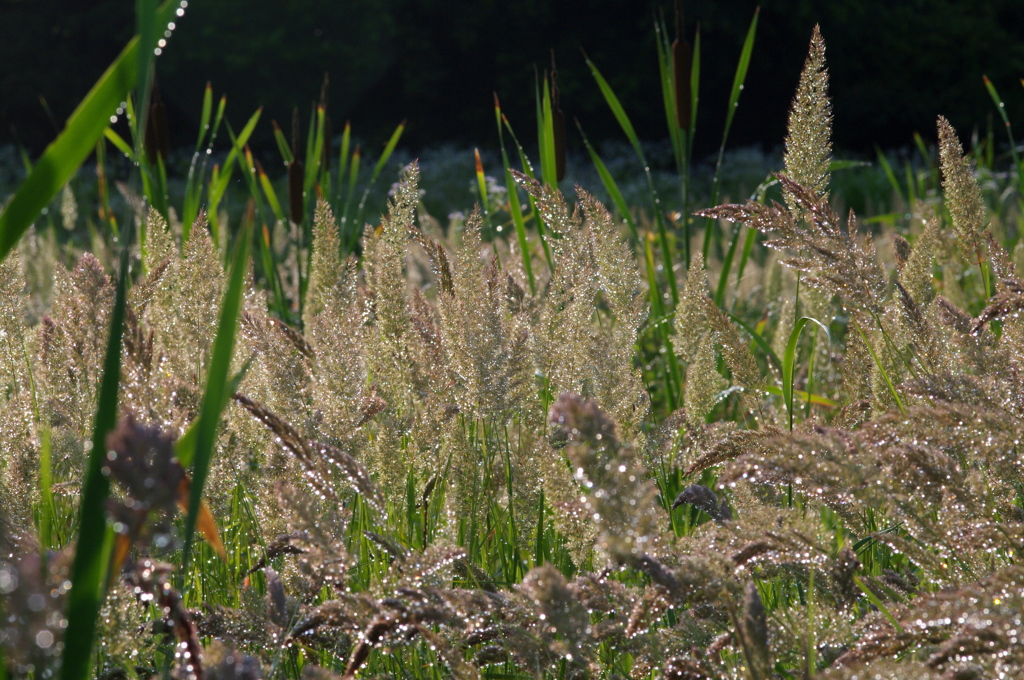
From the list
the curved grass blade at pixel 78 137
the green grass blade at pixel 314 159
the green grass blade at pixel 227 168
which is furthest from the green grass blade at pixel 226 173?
the curved grass blade at pixel 78 137

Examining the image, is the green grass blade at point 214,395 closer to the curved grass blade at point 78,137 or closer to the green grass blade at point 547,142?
the curved grass blade at point 78,137

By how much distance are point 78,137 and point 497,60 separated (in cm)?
1989

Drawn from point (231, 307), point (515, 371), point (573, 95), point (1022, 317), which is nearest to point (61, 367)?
point (515, 371)

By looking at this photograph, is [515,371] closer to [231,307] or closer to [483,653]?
[483,653]

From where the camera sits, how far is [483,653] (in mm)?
1006

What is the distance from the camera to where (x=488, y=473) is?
1.31 m

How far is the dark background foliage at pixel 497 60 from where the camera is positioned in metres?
18.3

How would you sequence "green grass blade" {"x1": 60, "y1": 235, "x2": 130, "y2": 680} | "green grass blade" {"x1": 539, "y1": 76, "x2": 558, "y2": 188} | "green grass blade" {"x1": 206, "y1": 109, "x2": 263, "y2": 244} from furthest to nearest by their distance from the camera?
"green grass blade" {"x1": 206, "y1": 109, "x2": 263, "y2": 244} → "green grass blade" {"x1": 539, "y1": 76, "x2": 558, "y2": 188} → "green grass blade" {"x1": 60, "y1": 235, "x2": 130, "y2": 680}

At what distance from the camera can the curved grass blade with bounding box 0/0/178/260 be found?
670 millimetres

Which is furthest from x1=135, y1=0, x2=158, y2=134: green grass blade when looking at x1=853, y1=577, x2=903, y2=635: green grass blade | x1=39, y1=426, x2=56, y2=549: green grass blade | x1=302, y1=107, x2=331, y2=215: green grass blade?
x1=302, y1=107, x2=331, y2=215: green grass blade

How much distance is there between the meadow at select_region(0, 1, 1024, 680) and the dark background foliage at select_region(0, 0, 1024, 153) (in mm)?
17152

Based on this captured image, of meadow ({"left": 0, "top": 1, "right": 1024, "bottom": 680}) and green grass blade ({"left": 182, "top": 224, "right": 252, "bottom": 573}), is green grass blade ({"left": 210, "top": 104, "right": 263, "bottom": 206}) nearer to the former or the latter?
meadow ({"left": 0, "top": 1, "right": 1024, "bottom": 680})

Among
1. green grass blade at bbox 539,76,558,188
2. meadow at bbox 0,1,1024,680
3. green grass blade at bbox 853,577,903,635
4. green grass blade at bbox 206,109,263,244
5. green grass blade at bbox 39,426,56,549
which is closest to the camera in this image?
meadow at bbox 0,1,1024,680

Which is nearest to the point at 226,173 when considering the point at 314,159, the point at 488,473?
the point at 314,159
